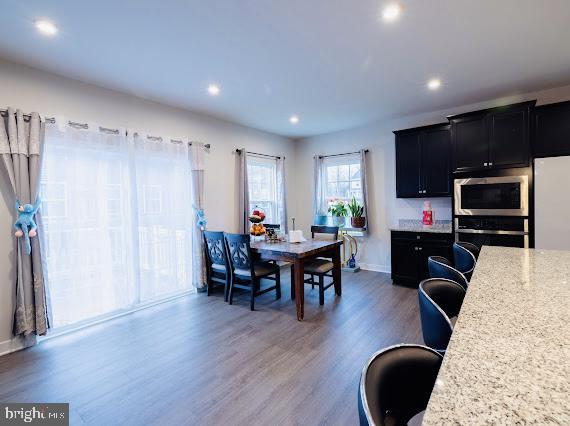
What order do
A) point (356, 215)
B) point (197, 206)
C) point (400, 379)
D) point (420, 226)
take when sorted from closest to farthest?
point (400, 379) → point (197, 206) → point (420, 226) → point (356, 215)

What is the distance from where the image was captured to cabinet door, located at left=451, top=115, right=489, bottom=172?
148 inches

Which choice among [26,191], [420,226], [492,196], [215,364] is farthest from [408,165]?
[26,191]

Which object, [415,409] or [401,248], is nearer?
[415,409]

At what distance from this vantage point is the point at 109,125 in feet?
10.9

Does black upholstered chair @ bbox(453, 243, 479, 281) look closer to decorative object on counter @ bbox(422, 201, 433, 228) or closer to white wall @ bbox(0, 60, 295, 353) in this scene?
decorative object on counter @ bbox(422, 201, 433, 228)

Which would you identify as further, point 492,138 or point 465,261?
point 492,138

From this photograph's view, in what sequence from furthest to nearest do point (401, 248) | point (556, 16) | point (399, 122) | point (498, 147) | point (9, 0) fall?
1. point (399, 122)
2. point (401, 248)
3. point (498, 147)
4. point (556, 16)
5. point (9, 0)

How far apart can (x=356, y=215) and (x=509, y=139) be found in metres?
2.48

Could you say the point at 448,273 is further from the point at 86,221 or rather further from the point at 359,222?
the point at 86,221

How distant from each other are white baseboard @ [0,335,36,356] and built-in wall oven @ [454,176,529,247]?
16.7ft

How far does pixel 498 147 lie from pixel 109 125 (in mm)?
4842

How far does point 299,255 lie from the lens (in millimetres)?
3182

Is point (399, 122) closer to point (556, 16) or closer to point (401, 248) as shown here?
point (401, 248)

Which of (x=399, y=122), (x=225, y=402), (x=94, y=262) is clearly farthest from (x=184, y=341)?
(x=399, y=122)
